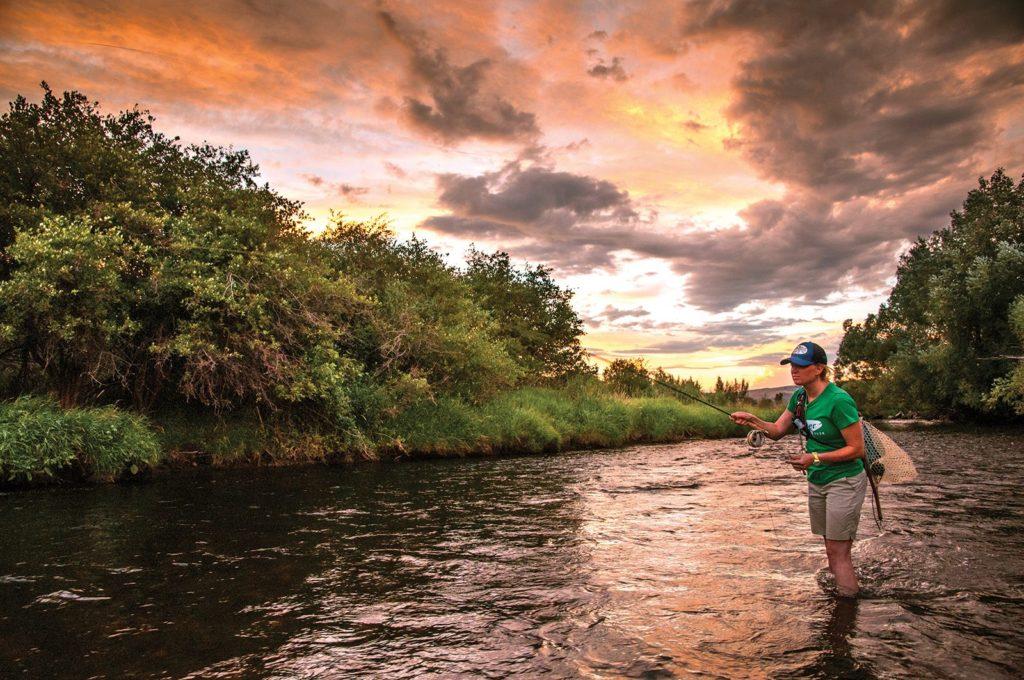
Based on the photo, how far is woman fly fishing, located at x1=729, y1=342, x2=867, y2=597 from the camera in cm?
621

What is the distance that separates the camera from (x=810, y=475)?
6.66 metres

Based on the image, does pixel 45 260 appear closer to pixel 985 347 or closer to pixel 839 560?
pixel 839 560

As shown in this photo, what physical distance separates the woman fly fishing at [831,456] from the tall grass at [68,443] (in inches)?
523

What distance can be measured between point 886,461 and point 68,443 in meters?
14.5

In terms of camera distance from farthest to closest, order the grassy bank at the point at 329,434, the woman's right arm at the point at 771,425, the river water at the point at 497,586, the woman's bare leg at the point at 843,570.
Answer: the grassy bank at the point at 329,434, the woman's right arm at the point at 771,425, the woman's bare leg at the point at 843,570, the river water at the point at 497,586

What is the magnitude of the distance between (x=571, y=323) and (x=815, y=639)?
36.9m

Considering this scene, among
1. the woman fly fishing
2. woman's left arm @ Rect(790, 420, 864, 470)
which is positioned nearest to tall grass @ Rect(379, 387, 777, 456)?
the woman fly fishing

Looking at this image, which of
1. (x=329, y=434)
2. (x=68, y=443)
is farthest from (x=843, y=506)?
(x=329, y=434)

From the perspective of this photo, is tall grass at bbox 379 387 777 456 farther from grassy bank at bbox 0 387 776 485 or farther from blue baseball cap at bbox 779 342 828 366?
blue baseball cap at bbox 779 342 828 366

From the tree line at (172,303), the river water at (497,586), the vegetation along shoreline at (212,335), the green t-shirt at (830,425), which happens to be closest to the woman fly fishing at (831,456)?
the green t-shirt at (830,425)

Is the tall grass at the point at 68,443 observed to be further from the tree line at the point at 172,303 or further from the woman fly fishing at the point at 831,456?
the woman fly fishing at the point at 831,456

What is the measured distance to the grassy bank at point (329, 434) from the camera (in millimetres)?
13281

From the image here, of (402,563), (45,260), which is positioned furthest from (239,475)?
(402,563)

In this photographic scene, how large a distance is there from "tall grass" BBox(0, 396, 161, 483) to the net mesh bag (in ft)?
46.0
